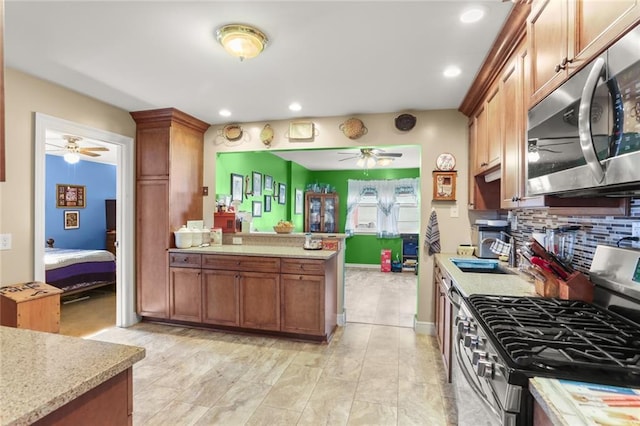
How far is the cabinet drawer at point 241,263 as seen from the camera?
10.7 feet

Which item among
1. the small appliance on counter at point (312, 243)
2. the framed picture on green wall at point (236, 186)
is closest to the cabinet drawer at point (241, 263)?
the small appliance on counter at point (312, 243)

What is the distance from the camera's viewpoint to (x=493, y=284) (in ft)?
6.40

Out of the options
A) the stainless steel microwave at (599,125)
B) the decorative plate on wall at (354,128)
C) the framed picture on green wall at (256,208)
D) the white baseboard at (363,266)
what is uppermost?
the decorative plate on wall at (354,128)

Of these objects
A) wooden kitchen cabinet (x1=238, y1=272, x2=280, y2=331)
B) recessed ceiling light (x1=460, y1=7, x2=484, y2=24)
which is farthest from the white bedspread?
recessed ceiling light (x1=460, y1=7, x2=484, y2=24)

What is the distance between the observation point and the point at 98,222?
665 centimetres

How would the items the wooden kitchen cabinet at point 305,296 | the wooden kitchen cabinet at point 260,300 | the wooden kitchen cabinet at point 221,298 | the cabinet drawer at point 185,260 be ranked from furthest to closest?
the cabinet drawer at point 185,260 → the wooden kitchen cabinet at point 221,298 → the wooden kitchen cabinet at point 260,300 → the wooden kitchen cabinet at point 305,296

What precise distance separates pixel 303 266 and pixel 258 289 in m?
0.55

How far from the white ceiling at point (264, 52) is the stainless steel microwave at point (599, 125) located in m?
0.95

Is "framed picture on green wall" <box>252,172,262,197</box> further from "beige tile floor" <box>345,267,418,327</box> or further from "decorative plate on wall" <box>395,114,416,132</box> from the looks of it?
"decorative plate on wall" <box>395,114,416,132</box>

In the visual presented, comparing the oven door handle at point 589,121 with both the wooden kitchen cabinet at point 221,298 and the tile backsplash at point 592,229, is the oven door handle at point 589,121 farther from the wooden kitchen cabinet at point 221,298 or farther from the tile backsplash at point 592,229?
the wooden kitchen cabinet at point 221,298

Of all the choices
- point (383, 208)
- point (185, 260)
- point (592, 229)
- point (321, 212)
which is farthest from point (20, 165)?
point (383, 208)

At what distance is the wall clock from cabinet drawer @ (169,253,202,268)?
2.77m

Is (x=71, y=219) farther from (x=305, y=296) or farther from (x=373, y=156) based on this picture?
(x=373, y=156)

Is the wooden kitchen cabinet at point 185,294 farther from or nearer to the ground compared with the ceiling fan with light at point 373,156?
nearer to the ground
